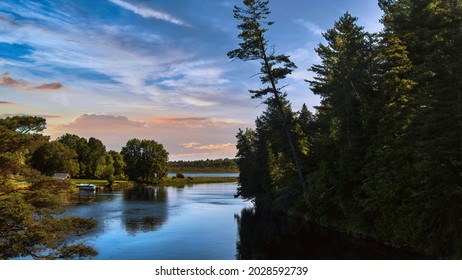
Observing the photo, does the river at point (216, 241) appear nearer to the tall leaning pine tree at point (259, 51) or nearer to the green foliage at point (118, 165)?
the tall leaning pine tree at point (259, 51)

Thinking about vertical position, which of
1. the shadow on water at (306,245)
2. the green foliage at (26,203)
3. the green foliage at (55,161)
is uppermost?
the green foliage at (55,161)

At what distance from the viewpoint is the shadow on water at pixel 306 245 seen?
23.1 m

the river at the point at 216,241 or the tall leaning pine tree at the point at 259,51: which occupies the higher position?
the tall leaning pine tree at the point at 259,51

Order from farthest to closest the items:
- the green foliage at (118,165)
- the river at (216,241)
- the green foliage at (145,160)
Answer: the green foliage at (145,160) → the green foliage at (118,165) → the river at (216,241)

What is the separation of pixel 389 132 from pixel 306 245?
32.4 feet

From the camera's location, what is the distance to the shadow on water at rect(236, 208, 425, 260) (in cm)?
2309

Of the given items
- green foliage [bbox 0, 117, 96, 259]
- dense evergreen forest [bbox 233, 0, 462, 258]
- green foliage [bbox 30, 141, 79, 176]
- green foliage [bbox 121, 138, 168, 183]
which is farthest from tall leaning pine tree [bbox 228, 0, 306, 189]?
green foliage [bbox 121, 138, 168, 183]

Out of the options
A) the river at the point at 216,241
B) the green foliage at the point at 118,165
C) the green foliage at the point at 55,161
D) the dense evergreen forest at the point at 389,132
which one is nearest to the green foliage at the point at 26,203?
the river at the point at 216,241

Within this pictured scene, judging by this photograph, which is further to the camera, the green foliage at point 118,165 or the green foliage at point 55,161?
the green foliage at point 118,165

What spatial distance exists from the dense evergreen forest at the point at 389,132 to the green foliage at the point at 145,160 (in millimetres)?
91374

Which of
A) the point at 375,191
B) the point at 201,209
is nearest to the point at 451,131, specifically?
the point at 375,191

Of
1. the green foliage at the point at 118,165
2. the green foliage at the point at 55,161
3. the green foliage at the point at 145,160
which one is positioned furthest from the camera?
the green foliage at the point at 145,160

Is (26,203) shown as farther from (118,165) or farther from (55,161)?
(118,165)

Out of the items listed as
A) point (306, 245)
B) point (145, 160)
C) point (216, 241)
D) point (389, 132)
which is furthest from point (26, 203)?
point (145, 160)
